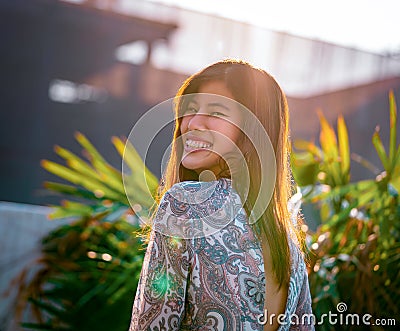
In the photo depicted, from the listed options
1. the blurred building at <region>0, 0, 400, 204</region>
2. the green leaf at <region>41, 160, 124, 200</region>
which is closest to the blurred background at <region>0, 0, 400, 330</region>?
the blurred building at <region>0, 0, 400, 204</region>

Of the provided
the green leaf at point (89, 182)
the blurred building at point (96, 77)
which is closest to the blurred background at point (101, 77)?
the blurred building at point (96, 77)

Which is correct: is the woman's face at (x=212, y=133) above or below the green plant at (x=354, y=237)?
above

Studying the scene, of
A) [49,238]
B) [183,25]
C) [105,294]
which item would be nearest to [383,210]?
[105,294]

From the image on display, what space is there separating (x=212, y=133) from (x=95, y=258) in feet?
4.25

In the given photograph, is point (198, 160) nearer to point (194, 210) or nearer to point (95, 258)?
point (194, 210)

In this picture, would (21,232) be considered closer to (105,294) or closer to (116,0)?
(105,294)

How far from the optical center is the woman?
952mm

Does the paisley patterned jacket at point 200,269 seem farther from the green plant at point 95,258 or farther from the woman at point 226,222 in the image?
the green plant at point 95,258

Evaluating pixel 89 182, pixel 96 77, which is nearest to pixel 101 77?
pixel 96 77

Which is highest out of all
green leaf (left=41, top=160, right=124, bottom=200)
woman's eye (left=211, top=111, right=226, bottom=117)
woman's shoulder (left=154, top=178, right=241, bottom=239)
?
woman's eye (left=211, top=111, right=226, bottom=117)

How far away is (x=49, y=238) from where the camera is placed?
2.63 m

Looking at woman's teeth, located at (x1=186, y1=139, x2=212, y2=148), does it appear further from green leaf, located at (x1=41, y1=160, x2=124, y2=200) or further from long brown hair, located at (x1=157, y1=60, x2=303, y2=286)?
green leaf, located at (x1=41, y1=160, x2=124, y2=200)

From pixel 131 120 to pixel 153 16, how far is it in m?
0.92

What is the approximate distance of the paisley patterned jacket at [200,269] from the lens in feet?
3.09
